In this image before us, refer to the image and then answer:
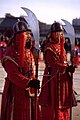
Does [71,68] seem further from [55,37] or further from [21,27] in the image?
[21,27]

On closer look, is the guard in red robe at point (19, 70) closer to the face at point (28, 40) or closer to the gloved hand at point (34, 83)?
the face at point (28, 40)

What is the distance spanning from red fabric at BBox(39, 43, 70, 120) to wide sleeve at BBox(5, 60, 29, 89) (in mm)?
1284

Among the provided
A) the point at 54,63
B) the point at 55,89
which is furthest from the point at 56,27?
the point at 55,89

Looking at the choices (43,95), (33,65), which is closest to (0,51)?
(43,95)

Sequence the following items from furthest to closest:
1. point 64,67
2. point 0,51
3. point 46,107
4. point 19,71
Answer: point 0,51 < point 46,107 < point 64,67 < point 19,71

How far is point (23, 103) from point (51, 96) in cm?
142

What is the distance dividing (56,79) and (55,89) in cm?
17

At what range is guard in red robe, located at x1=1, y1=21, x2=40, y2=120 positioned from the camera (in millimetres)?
5680

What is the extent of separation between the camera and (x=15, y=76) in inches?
219

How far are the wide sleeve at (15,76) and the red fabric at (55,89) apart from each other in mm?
1284

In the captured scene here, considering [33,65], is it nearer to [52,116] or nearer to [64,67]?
[64,67]

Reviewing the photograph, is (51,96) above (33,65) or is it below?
below

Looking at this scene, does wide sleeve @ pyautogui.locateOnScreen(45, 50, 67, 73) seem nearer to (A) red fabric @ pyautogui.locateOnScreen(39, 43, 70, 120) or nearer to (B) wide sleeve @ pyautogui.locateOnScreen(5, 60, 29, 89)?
(A) red fabric @ pyautogui.locateOnScreen(39, 43, 70, 120)

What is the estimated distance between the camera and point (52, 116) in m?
7.11
